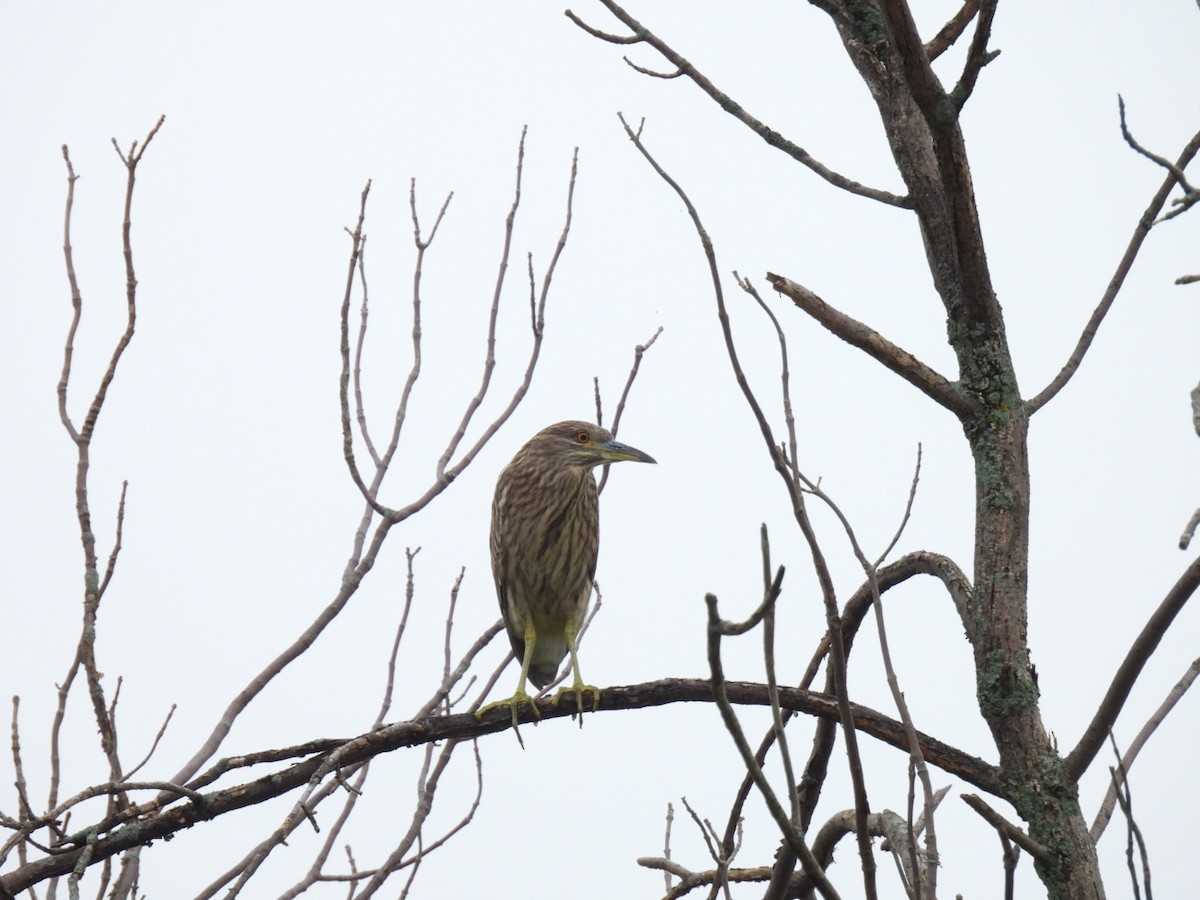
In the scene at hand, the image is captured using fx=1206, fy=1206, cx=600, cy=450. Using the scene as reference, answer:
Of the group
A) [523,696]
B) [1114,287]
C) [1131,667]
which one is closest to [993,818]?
[1131,667]

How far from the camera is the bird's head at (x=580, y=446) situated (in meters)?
5.59

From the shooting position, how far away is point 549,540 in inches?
217

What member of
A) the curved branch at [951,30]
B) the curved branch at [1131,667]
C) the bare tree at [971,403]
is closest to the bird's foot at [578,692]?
the bare tree at [971,403]

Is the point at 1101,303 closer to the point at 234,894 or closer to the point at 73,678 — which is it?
the point at 234,894

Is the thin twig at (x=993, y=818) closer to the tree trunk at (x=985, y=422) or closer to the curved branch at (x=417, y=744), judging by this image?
the tree trunk at (x=985, y=422)

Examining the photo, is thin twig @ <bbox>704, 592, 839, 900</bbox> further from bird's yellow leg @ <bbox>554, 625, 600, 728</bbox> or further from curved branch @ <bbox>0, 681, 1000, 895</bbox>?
bird's yellow leg @ <bbox>554, 625, 600, 728</bbox>

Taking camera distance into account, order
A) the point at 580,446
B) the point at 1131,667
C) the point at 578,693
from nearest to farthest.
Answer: the point at 1131,667
the point at 578,693
the point at 580,446

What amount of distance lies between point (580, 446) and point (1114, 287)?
3.30 meters

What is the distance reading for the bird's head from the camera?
559cm

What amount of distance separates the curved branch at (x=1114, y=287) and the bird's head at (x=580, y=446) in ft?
9.58

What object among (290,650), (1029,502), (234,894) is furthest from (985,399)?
(290,650)

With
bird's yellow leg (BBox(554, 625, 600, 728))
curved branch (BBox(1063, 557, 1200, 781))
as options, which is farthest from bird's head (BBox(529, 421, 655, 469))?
curved branch (BBox(1063, 557, 1200, 781))

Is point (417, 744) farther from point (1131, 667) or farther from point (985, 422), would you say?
point (1131, 667)

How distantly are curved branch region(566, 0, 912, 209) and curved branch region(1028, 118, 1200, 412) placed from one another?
19.5 inches
